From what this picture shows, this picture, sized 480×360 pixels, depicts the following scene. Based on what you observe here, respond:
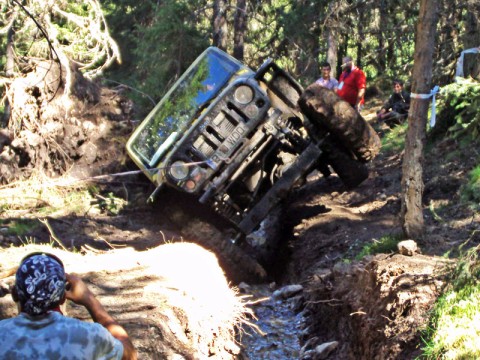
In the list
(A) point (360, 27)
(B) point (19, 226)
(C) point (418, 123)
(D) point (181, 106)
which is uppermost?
(A) point (360, 27)

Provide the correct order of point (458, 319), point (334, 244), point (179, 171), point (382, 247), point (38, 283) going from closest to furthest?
1. point (38, 283)
2. point (458, 319)
3. point (382, 247)
4. point (179, 171)
5. point (334, 244)

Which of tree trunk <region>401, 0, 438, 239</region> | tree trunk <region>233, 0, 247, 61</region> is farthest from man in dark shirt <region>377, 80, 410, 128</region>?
tree trunk <region>401, 0, 438, 239</region>

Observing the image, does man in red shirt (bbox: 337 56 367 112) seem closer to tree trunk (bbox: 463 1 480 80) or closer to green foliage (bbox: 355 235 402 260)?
tree trunk (bbox: 463 1 480 80)

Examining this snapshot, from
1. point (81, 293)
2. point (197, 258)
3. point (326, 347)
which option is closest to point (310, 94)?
point (197, 258)

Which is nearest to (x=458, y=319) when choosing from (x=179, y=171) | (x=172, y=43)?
(x=179, y=171)

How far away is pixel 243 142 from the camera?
8859mm

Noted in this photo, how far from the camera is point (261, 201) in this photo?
8.87m

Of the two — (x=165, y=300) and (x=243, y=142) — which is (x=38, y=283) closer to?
(x=165, y=300)

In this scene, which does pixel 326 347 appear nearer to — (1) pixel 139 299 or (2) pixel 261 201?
(1) pixel 139 299

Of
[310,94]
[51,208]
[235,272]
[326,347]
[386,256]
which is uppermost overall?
[310,94]

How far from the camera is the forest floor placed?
5438mm

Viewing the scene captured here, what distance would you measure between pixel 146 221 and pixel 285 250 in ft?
8.47

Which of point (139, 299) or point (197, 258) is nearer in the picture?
point (139, 299)

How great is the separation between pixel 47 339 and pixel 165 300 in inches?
120
